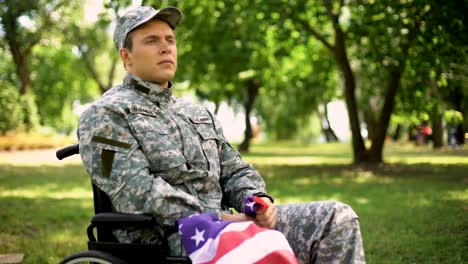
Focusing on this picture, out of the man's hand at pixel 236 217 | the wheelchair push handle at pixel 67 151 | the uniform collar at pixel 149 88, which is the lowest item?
the man's hand at pixel 236 217

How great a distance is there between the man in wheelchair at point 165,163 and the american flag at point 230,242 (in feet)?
0.56

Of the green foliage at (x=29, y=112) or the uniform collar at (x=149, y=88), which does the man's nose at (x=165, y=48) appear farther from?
the green foliage at (x=29, y=112)

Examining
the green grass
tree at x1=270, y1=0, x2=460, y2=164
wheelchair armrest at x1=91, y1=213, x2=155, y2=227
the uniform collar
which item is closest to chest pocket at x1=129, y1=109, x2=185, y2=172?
the uniform collar

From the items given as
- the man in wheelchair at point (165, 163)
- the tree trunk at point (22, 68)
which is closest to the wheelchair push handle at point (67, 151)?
the man in wheelchair at point (165, 163)

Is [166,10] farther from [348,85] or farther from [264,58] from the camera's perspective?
[264,58]

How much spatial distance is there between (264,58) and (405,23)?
352 inches

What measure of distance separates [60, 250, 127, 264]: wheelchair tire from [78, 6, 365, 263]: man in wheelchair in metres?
0.15

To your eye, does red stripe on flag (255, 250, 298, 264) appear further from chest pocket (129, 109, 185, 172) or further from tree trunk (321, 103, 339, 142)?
tree trunk (321, 103, 339, 142)

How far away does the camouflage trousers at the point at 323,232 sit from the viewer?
256 centimetres

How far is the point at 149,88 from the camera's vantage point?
2910 millimetres

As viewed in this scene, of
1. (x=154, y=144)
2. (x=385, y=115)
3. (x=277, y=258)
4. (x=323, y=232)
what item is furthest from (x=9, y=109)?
(x=277, y=258)

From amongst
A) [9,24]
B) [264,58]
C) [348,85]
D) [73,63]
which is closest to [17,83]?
[73,63]

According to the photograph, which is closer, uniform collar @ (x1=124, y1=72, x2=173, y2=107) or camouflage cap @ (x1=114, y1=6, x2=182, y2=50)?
camouflage cap @ (x1=114, y1=6, x2=182, y2=50)

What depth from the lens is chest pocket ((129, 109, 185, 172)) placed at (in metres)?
2.74
